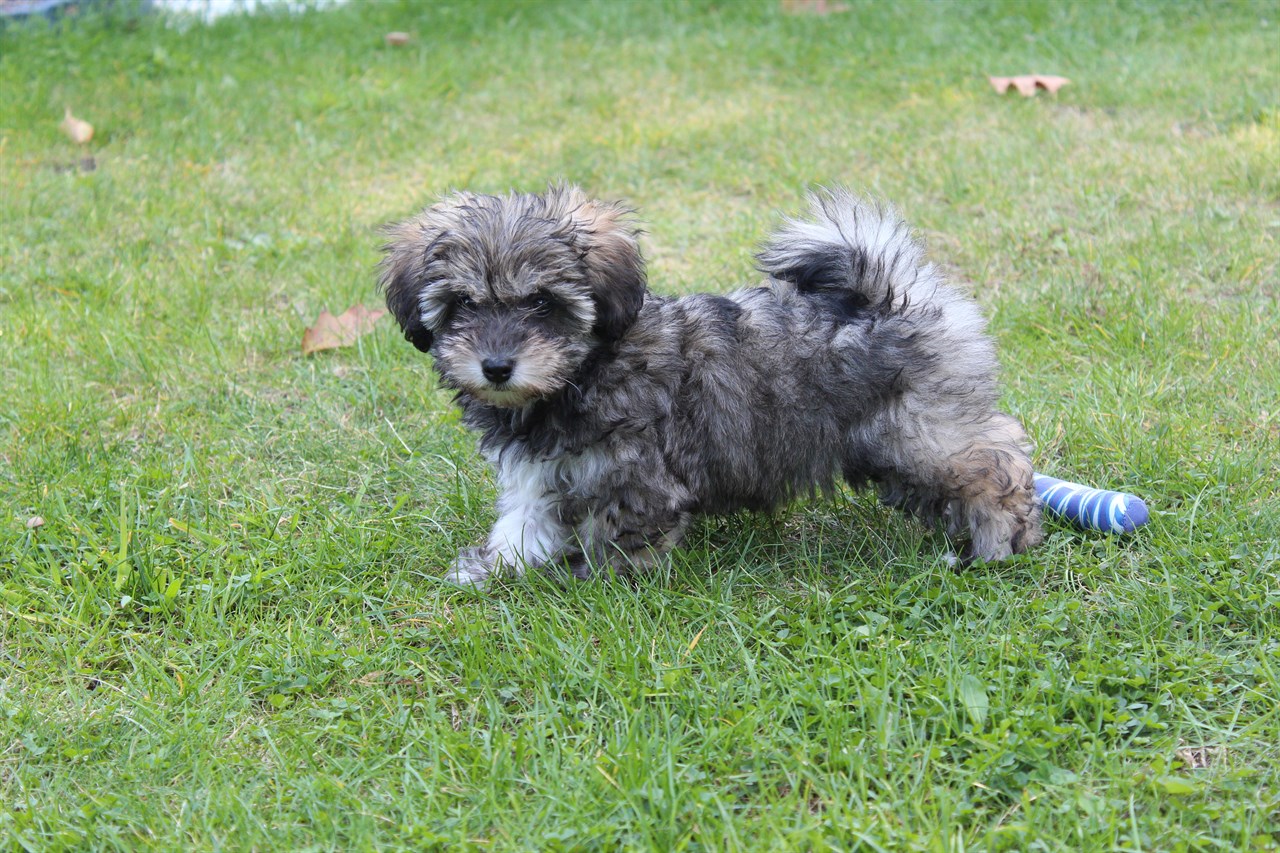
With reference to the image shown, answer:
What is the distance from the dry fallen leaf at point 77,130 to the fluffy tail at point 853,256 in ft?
17.2

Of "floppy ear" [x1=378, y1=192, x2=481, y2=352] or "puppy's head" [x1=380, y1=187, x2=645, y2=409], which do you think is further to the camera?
"floppy ear" [x1=378, y1=192, x2=481, y2=352]

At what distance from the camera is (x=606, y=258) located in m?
3.43

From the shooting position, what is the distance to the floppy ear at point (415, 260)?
3459mm

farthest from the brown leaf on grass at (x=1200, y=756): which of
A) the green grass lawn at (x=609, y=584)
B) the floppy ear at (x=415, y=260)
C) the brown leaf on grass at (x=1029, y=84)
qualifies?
the brown leaf on grass at (x=1029, y=84)

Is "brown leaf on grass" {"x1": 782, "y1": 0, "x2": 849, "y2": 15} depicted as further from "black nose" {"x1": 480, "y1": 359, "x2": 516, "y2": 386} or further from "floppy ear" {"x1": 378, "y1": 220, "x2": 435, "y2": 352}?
"black nose" {"x1": 480, "y1": 359, "x2": 516, "y2": 386}

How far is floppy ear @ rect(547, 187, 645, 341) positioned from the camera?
3391 millimetres

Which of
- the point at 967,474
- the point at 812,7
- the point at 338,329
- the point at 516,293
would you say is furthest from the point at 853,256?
the point at 812,7

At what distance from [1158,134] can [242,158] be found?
17.6 feet

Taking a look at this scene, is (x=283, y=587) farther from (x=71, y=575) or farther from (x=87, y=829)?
(x=87, y=829)

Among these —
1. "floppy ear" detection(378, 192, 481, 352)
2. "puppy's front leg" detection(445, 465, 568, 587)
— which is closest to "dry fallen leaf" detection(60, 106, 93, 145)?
"floppy ear" detection(378, 192, 481, 352)

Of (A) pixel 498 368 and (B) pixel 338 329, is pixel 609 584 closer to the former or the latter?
(A) pixel 498 368

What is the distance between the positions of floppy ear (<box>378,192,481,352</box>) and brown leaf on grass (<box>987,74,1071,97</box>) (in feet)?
16.9

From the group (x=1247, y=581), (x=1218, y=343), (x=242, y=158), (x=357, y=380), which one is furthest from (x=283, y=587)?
(x=242, y=158)

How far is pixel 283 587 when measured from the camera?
364cm
